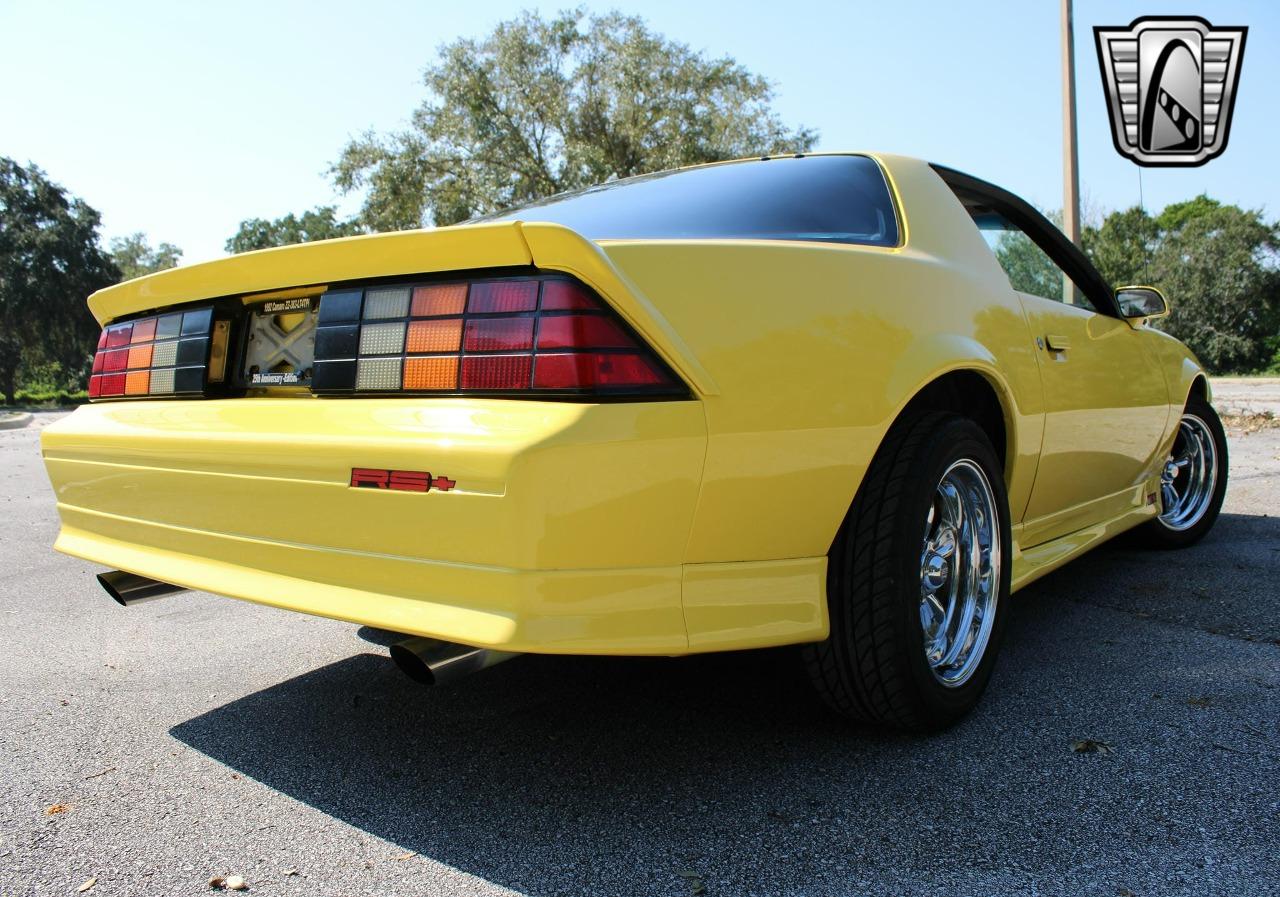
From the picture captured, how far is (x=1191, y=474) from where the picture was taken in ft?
14.6

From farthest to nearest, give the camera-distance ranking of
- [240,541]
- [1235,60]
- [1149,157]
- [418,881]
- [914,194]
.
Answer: [1149,157]
[1235,60]
[914,194]
[240,541]
[418,881]

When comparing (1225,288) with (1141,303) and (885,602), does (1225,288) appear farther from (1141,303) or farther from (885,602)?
(885,602)

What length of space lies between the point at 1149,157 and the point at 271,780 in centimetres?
1024

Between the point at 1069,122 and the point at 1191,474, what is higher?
the point at 1069,122

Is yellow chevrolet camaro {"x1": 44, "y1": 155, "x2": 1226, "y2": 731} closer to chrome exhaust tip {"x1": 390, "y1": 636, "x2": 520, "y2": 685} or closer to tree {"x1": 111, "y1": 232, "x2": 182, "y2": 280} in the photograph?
chrome exhaust tip {"x1": 390, "y1": 636, "x2": 520, "y2": 685}

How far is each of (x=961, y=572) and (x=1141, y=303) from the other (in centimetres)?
180

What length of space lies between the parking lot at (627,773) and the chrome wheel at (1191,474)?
48.6 inches

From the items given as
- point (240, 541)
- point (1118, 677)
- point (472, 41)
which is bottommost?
point (1118, 677)

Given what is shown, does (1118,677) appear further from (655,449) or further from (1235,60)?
(1235,60)

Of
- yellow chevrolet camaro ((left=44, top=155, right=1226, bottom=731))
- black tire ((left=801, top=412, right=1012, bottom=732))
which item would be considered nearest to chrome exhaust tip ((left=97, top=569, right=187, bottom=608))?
yellow chevrolet camaro ((left=44, top=155, right=1226, bottom=731))

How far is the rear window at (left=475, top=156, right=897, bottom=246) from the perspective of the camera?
230cm

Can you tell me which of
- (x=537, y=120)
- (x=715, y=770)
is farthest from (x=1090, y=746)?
(x=537, y=120)

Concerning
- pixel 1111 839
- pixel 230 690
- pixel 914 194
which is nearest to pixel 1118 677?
pixel 1111 839

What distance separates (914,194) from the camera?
259 cm
